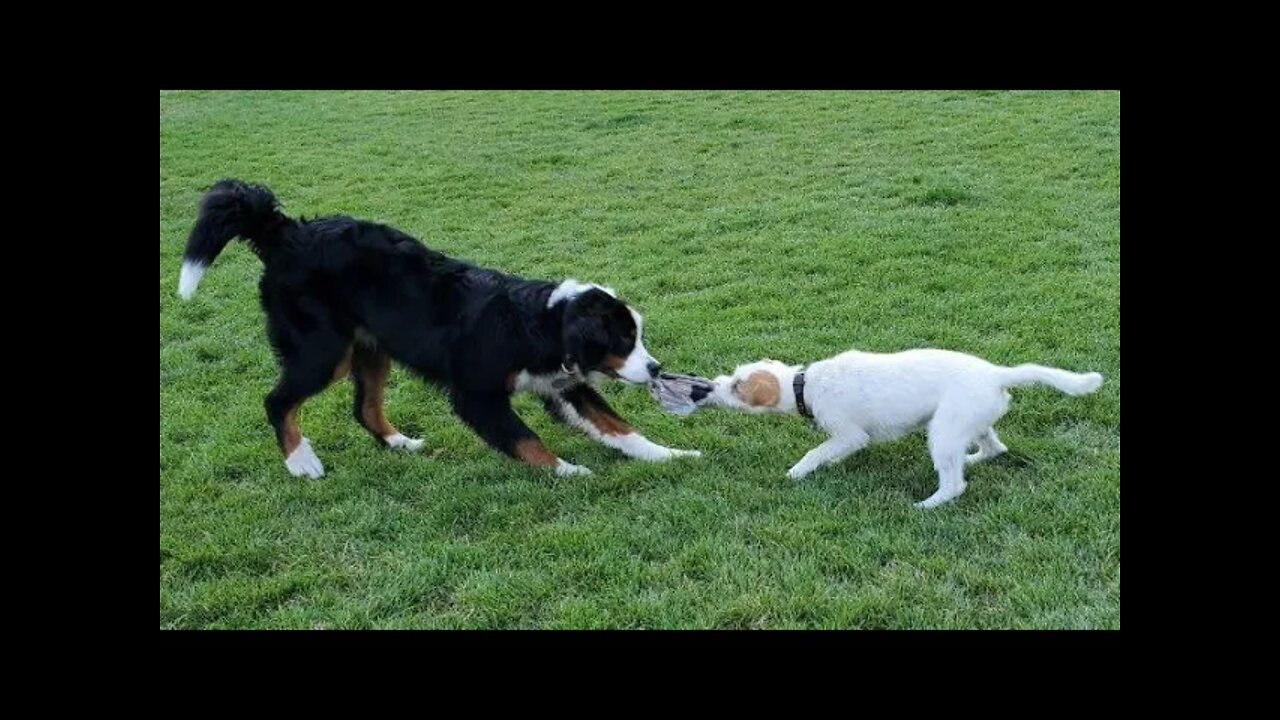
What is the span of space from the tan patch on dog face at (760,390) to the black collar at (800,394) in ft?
0.28

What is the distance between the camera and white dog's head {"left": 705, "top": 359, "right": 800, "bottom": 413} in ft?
16.2

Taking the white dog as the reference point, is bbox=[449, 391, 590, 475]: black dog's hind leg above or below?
below

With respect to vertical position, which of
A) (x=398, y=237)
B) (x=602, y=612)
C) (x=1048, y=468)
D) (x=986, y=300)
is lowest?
(x=602, y=612)

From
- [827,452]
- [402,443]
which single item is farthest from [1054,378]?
[402,443]

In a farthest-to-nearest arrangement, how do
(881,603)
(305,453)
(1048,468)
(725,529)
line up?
(305,453)
(1048,468)
(725,529)
(881,603)

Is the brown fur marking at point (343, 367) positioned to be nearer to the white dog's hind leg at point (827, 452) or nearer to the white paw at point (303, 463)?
the white paw at point (303, 463)

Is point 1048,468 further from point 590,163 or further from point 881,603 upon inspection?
point 590,163

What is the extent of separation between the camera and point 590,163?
12.8m

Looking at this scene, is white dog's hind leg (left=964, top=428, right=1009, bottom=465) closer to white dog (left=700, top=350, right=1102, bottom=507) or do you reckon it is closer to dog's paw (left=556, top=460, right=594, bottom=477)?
white dog (left=700, top=350, right=1102, bottom=507)

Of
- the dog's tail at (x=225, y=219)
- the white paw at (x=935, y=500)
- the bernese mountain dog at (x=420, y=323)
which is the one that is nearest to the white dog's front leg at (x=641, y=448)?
the bernese mountain dog at (x=420, y=323)

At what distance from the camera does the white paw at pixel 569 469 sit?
490 centimetres

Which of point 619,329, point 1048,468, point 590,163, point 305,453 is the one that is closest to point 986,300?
point 1048,468

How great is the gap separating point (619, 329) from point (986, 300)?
123 inches

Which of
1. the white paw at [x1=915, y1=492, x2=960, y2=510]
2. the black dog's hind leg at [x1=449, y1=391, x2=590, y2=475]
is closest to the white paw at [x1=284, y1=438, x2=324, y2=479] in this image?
the black dog's hind leg at [x1=449, y1=391, x2=590, y2=475]
